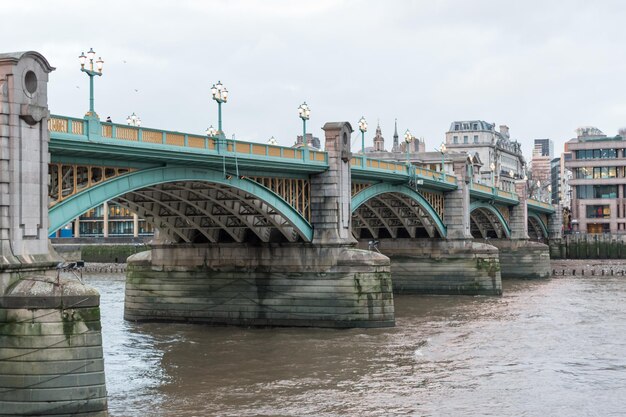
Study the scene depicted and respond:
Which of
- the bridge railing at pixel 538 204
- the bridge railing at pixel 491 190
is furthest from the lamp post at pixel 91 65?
the bridge railing at pixel 538 204

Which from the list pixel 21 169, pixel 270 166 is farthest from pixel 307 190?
pixel 21 169

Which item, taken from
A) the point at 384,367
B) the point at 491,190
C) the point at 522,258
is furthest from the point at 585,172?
the point at 384,367

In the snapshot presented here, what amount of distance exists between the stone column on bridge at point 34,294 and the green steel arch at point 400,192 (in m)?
27.5

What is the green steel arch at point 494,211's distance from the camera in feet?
260

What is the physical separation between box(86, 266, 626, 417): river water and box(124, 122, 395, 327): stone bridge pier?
100 centimetres

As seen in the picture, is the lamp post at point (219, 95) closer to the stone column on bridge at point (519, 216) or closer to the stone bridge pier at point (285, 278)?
the stone bridge pier at point (285, 278)

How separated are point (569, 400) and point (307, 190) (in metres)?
21.5

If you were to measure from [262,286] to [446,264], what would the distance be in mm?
23924

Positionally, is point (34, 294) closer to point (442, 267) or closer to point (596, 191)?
point (442, 267)

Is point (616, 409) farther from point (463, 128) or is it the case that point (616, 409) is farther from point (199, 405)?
point (463, 128)

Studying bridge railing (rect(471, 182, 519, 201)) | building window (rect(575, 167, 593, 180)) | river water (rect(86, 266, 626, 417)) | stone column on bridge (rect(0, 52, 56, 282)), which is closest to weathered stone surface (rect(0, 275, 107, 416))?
stone column on bridge (rect(0, 52, 56, 282))

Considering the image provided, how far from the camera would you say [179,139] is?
37.5m

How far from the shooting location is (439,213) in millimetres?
70812

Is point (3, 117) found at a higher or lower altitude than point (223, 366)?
higher
